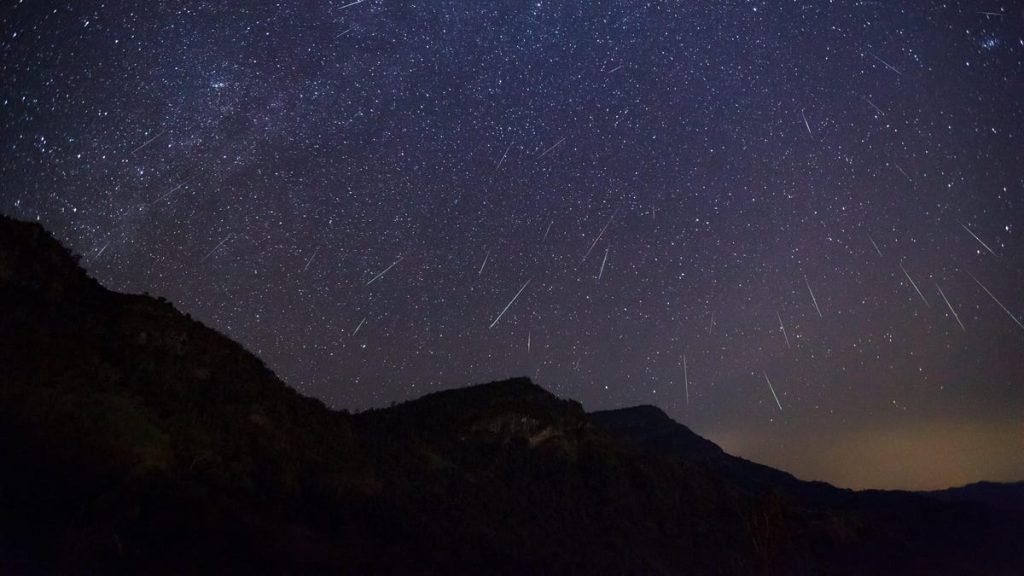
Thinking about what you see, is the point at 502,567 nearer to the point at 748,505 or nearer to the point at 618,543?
the point at 618,543

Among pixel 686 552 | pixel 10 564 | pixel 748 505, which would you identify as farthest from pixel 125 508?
pixel 748 505

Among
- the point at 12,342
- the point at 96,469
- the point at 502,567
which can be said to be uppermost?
the point at 12,342

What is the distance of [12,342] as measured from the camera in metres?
32.8

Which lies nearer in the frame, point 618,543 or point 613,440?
point 618,543

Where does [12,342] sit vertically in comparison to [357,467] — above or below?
above

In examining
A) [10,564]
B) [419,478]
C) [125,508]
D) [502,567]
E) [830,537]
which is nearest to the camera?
[10,564]

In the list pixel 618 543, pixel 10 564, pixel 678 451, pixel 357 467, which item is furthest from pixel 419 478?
pixel 678 451

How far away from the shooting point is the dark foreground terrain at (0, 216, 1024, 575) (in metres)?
28.8

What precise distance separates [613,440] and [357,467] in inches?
1407

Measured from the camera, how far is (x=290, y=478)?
42.4 meters

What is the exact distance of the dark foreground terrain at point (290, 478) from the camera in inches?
1135

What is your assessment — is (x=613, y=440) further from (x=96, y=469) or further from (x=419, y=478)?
(x=96, y=469)

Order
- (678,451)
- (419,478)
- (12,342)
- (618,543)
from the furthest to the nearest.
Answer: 1. (678,451)
2. (618,543)
3. (419,478)
4. (12,342)

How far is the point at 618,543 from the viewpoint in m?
59.0
